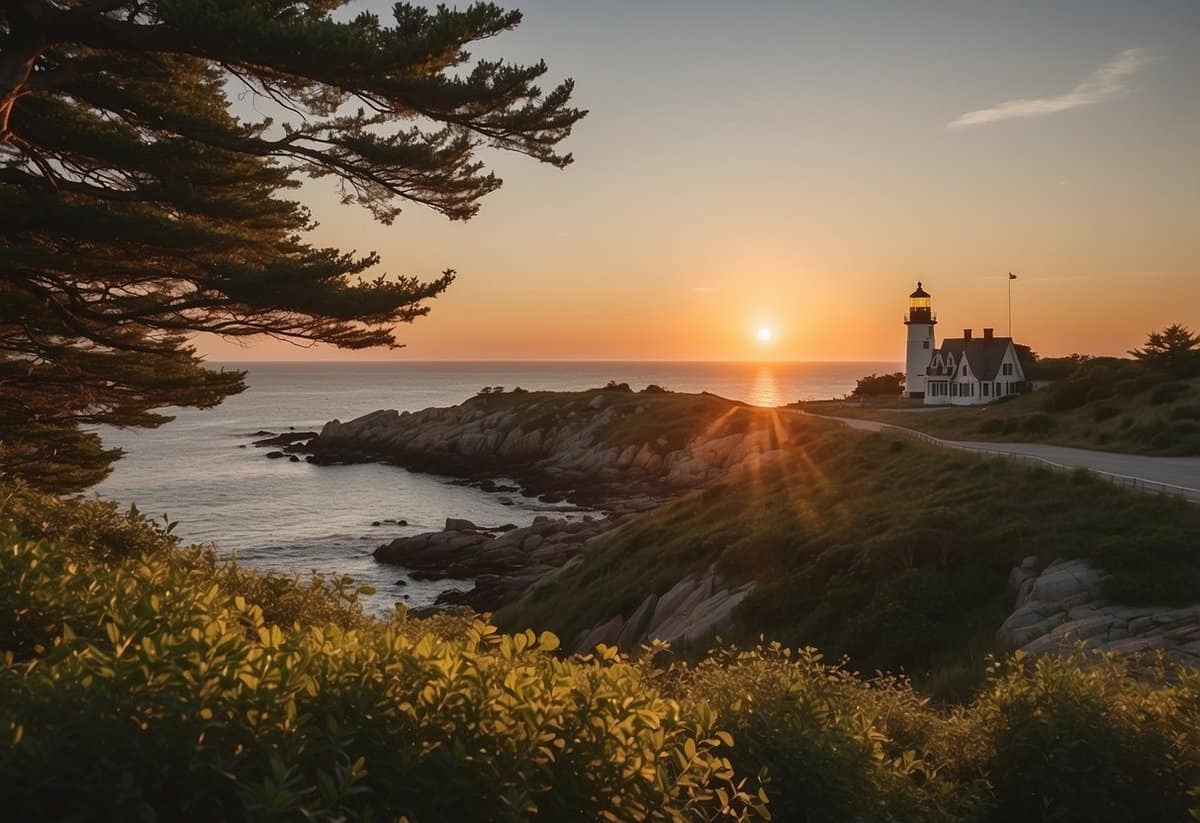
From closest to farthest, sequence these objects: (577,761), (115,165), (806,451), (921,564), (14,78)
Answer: (577,761), (14,78), (115,165), (921,564), (806,451)

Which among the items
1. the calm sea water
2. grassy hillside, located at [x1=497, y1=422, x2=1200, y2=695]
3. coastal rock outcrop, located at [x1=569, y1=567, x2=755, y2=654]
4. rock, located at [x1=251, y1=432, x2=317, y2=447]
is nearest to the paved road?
grassy hillside, located at [x1=497, y1=422, x2=1200, y2=695]

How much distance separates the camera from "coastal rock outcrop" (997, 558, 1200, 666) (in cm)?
1193

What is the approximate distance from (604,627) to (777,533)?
5617mm

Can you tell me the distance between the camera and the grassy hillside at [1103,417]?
29.1 meters

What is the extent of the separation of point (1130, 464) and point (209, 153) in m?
26.2

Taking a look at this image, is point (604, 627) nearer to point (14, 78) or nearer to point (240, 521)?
point (14, 78)

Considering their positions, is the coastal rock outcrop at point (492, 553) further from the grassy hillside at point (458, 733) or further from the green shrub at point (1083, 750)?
the grassy hillside at point (458, 733)

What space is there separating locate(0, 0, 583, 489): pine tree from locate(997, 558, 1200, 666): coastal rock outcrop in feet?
36.6

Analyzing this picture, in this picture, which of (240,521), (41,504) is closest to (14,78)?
(41,504)

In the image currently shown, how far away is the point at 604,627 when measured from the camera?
23.1m

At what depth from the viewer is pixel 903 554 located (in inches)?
703

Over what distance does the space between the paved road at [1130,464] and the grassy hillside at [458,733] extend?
48.1 feet

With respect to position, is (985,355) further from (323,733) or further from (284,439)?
(284,439)

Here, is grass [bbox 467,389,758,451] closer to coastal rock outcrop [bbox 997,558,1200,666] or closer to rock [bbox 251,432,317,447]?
rock [bbox 251,432,317,447]
